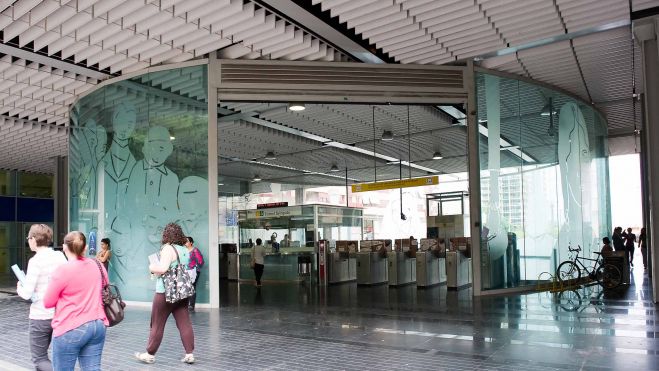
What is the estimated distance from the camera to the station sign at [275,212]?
16.9 m

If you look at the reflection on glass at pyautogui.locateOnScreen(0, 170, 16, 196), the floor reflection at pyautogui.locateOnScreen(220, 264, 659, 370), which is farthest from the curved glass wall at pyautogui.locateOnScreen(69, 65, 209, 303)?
the reflection on glass at pyautogui.locateOnScreen(0, 170, 16, 196)

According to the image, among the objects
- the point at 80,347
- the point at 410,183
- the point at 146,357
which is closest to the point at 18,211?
the point at 410,183

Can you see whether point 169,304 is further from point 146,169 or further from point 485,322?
point 146,169

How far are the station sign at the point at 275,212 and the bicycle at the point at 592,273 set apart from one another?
7.87 m

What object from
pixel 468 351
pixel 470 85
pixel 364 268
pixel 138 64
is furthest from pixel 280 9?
pixel 364 268

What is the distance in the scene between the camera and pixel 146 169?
973 cm

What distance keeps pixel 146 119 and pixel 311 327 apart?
4.98 metres

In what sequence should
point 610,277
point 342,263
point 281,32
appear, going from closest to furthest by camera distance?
point 281,32
point 610,277
point 342,263

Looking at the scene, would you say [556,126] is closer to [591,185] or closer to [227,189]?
[591,185]

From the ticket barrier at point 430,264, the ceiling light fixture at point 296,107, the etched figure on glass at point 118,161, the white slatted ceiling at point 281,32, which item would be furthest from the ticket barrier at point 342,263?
the white slatted ceiling at point 281,32

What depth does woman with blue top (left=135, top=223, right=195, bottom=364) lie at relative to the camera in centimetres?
500

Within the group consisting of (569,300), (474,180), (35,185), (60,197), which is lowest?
(569,300)

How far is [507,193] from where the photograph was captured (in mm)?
10750

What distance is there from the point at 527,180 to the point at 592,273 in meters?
2.77
